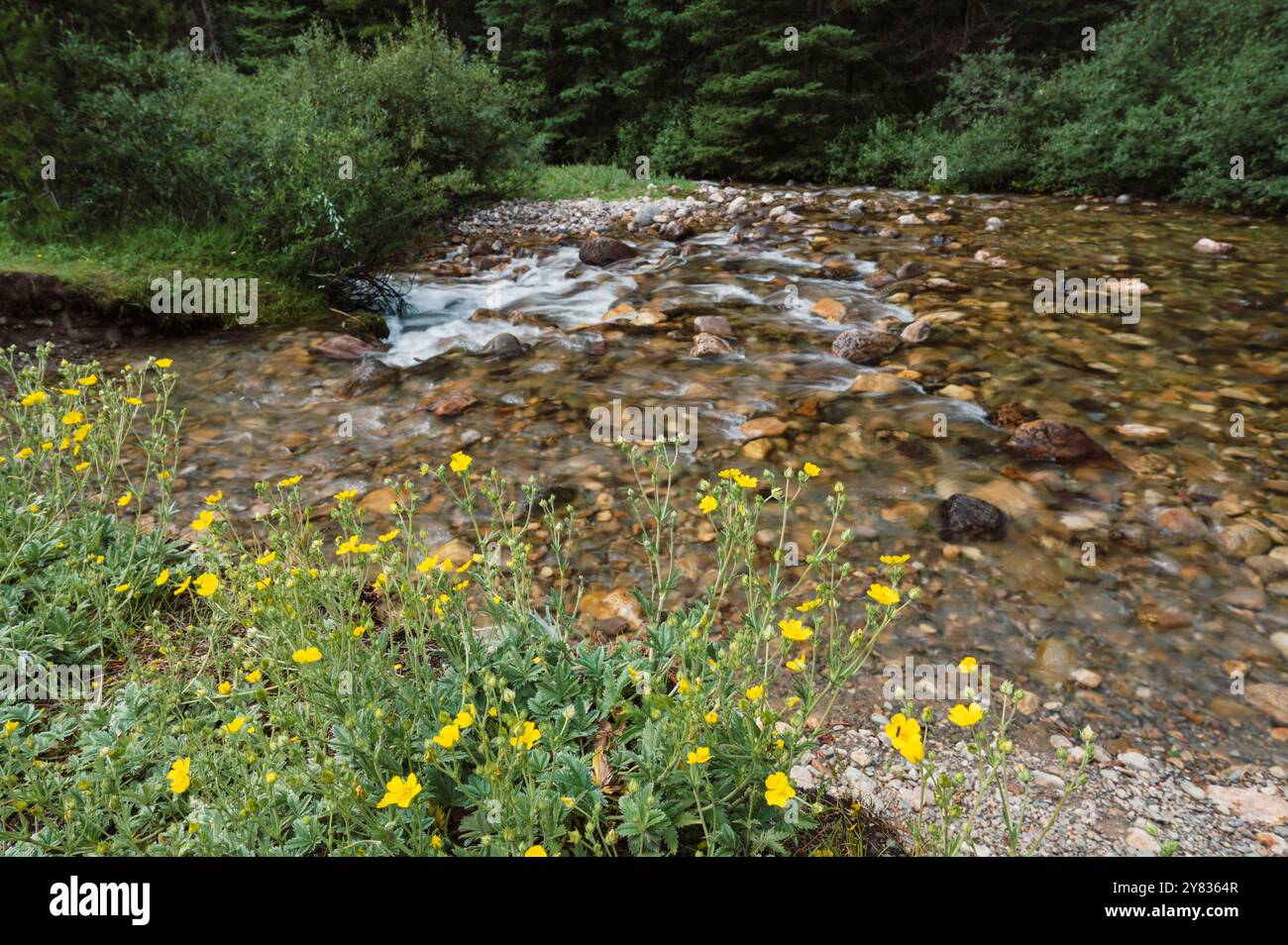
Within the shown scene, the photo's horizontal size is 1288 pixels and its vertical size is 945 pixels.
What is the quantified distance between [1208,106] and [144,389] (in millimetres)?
14854

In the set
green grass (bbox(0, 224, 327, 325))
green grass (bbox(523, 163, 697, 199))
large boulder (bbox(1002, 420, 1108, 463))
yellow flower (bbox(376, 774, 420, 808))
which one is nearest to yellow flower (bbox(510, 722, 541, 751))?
yellow flower (bbox(376, 774, 420, 808))

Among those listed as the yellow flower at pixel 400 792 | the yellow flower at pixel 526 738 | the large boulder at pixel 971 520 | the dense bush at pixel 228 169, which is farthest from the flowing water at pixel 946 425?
the yellow flower at pixel 400 792

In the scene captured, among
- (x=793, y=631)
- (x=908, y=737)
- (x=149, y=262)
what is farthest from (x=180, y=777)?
(x=149, y=262)

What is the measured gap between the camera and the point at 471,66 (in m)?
12.9

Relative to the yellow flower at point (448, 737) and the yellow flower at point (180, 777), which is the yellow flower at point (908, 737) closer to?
the yellow flower at point (448, 737)

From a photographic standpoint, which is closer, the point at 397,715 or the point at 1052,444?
the point at 397,715

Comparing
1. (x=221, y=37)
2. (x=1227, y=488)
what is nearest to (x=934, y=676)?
(x=1227, y=488)

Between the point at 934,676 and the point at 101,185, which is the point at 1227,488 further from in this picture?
the point at 101,185

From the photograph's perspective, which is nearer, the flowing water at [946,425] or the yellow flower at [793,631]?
the yellow flower at [793,631]

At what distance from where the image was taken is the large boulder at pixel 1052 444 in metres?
4.37

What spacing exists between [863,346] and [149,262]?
687 centimetres

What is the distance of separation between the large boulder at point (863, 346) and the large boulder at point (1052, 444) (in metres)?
1.78

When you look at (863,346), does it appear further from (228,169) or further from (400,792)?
(228,169)

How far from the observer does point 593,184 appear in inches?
628
